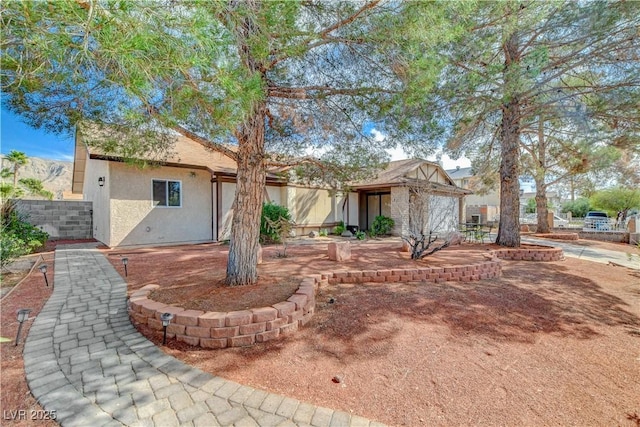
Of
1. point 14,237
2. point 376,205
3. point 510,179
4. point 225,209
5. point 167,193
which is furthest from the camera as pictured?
point 376,205

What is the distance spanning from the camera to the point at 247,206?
4602 millimetres

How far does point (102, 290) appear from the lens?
17.1ft

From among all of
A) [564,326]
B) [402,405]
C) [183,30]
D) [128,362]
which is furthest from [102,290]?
[564,326]

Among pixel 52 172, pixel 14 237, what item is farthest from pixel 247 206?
pixel 52 172

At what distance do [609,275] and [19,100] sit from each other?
12.4m

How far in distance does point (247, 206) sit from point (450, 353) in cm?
350

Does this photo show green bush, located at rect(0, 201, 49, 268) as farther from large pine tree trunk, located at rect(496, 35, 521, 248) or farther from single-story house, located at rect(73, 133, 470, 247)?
large pine tree trunk, located at rect(496, 35, 521, 248)

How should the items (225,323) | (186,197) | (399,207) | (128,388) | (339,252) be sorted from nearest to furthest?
1. (128,388)
2. (225,323)
3. (339,252)
4. (186,197)
5. (399,207)

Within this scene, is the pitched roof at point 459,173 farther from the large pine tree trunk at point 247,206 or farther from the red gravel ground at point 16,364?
the red gravel ground at point 16,364

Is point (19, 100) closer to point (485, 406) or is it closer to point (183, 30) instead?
Answer: point (183, 30)

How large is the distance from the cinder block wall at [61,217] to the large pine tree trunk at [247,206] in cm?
1264

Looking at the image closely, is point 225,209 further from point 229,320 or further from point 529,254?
point 529,254

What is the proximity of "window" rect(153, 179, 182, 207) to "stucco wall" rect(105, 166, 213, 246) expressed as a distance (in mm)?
142

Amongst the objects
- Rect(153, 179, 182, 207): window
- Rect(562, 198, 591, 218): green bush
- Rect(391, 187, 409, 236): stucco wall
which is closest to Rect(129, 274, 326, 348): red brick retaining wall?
Rect(153, 179, 182, 207): window
